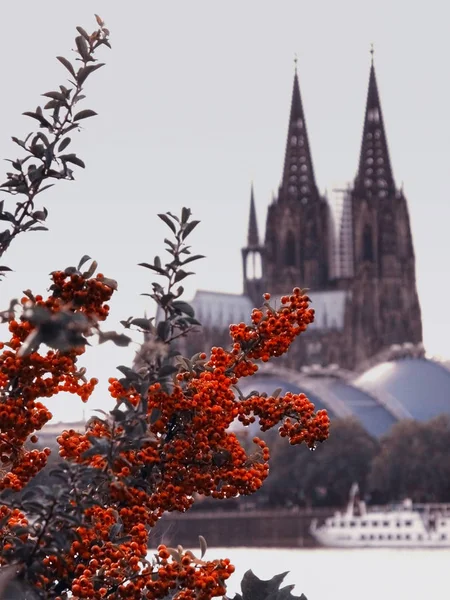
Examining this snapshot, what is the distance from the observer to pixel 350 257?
146m

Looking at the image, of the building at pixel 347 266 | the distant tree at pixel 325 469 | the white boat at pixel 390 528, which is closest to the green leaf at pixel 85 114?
the white boat at pixel 390 528

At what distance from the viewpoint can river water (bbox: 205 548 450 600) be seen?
44.0 m

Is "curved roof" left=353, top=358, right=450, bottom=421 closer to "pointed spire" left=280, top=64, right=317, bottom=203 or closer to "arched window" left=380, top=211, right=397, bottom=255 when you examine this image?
"arched window" left=380, top=211, right=397, bottom=255

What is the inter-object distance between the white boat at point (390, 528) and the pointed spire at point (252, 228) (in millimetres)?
56165

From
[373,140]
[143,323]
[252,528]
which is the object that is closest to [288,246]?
[373,140]

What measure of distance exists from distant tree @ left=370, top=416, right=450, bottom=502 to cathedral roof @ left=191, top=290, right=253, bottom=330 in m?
45.4

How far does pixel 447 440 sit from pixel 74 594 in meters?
98.8

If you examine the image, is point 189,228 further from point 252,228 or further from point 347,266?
point 252,228

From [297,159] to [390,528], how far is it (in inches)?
2258

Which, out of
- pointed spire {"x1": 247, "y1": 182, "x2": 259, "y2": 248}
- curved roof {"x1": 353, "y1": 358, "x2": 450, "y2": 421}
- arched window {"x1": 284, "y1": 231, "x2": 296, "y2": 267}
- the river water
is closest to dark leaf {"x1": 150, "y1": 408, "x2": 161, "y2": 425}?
the river water

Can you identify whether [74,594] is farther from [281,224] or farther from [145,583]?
[281,224]

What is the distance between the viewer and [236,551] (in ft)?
299

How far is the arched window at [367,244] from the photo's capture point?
140 metres

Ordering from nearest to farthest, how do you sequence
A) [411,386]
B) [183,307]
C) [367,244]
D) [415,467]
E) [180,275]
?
Result: 1. [183,307]
2. [180,275]
3. [415,467]
4. [411,386]
5. [367,244]
